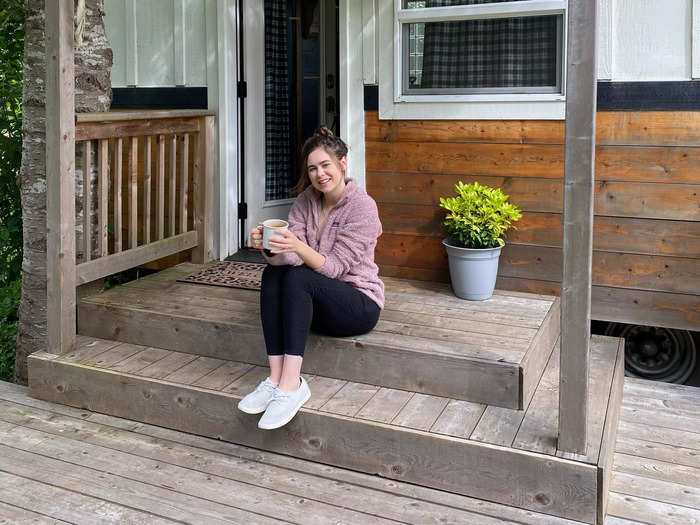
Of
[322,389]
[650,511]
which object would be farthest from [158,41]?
[650,511]

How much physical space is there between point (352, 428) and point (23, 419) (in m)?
1.51

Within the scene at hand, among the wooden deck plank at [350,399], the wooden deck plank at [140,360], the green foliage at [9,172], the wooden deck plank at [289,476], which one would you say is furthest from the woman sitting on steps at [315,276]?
the green foliage at [9,172]

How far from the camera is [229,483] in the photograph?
2637mm

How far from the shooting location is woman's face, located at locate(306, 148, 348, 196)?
290 cm

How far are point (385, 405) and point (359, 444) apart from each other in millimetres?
201

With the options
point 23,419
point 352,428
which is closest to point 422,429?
point 352,428

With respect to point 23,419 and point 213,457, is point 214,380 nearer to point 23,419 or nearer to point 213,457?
point 213,457

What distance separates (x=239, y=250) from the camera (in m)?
4.73

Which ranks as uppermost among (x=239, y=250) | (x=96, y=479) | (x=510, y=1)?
(x=510, y=1)

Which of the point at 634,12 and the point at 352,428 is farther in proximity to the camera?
the point at 634,12

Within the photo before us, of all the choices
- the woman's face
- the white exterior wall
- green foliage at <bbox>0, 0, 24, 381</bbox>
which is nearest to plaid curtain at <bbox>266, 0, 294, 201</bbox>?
the white exterior wall

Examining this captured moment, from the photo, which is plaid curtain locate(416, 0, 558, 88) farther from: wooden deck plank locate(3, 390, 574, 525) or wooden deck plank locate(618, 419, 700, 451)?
wooden deck plank locate(3, 390, 574, 525)

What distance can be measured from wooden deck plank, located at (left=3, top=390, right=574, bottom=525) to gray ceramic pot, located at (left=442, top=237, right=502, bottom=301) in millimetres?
1311

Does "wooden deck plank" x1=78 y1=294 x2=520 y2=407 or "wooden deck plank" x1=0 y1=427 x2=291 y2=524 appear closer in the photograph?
"wooden deck plank" x1=0 y1=427 x2=291 y2=524
